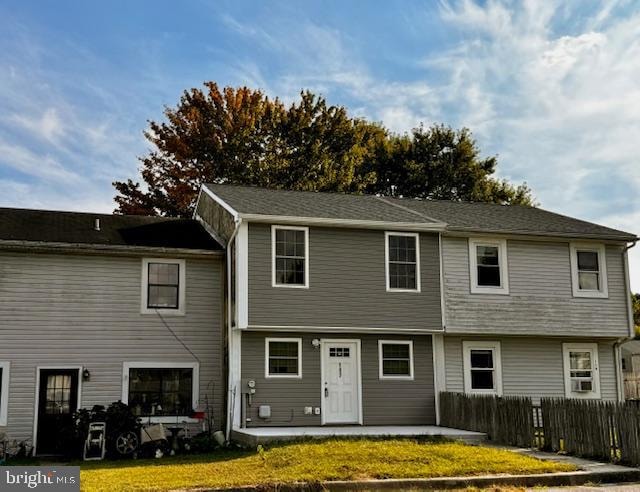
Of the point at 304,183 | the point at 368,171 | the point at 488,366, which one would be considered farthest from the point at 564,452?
the point at 368,171

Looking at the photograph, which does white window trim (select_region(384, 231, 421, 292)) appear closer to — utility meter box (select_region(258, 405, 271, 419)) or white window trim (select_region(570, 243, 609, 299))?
utility meter box (select_region(258, 405, 271, 419))

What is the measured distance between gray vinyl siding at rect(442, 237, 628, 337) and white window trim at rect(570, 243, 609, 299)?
15 centimetres

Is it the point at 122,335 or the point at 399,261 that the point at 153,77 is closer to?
the point at 122,335

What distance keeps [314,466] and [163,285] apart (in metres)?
8.59

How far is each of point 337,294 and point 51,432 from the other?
26.5ft

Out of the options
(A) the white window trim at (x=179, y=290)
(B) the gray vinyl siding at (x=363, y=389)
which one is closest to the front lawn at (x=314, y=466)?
(B) the gray vinyl siding at (x=363, y=389)

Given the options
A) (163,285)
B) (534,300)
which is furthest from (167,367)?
(534,300)

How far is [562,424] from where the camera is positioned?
16.4 meters

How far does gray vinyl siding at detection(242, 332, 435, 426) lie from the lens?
64.4ft

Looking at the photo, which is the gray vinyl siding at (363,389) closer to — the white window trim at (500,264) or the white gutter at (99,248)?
the white window trim at (500,264)

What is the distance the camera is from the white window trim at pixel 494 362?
21855 mm

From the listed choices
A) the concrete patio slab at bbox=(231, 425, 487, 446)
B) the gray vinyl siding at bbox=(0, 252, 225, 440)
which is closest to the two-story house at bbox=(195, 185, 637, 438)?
the concrete patio slab at bbox=(231, 425, 487, 446)

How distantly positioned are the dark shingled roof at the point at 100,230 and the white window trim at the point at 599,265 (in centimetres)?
1073

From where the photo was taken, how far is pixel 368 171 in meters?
43.3
